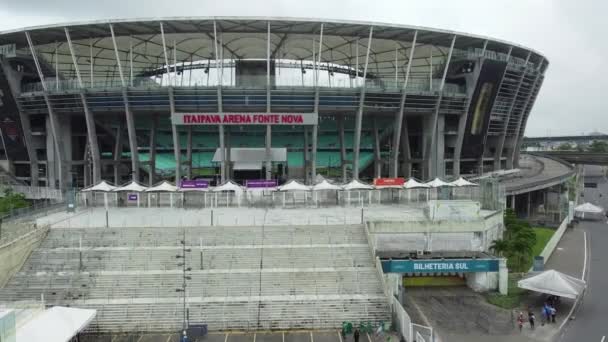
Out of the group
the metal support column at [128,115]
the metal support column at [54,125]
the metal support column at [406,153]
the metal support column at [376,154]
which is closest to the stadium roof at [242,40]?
the metal support column at [54,125]

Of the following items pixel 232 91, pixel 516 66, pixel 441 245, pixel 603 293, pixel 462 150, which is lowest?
pixel 603 293

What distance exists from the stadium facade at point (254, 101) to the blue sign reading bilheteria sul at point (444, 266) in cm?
3199

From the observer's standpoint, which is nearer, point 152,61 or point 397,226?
point 397,226

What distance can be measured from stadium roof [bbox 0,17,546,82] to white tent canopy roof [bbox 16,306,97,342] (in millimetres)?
39387

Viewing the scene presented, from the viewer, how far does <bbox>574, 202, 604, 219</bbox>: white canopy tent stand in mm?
55938

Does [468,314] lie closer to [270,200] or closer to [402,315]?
[402,315]

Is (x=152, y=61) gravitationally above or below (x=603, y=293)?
above

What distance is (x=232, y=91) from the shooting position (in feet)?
170

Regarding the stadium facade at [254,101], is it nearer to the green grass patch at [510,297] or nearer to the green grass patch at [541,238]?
the green grass patch at [541,238]

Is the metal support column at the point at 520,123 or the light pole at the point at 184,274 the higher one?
the metal support column at the point at 520,123

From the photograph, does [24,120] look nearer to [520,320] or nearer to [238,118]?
[238,118]

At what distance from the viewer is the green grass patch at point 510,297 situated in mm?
24055

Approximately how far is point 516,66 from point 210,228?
55652 millimetres

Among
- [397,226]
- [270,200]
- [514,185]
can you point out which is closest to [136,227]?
[270,200]
